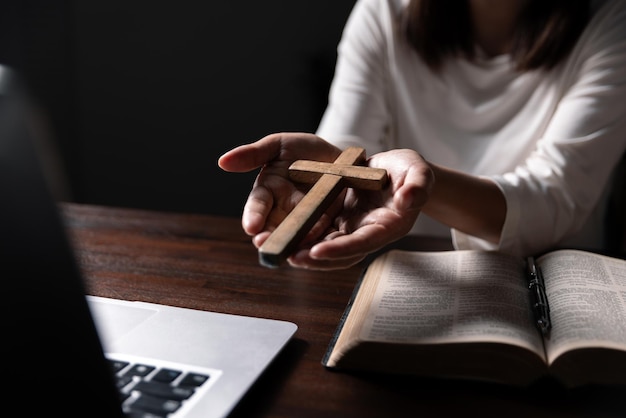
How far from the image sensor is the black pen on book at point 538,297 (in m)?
0.74

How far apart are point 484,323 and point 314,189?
0.26 metres

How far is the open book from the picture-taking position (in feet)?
2.21

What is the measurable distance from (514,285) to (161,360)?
17.4 inches

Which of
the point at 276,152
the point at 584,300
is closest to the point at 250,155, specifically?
the point at 276,152

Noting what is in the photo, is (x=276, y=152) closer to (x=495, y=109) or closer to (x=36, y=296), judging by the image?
(x=36, y=296)

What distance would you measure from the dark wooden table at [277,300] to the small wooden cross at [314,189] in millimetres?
131

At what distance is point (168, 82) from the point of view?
2688mm

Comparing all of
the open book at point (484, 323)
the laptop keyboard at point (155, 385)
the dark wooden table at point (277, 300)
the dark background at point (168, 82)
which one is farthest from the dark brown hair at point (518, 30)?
the laptop keyboard at point (155, 385)

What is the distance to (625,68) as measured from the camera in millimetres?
1355

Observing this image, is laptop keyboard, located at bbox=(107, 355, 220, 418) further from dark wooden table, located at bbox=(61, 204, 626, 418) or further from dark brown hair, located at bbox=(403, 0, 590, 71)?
dark brown hair, located at bbox=(403, 0, 590, 71)

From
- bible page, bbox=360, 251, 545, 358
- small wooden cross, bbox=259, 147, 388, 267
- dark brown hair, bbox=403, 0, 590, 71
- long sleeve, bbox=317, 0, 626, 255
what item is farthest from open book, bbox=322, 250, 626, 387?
dark brown hair, bbox=403, 0, 590, 71

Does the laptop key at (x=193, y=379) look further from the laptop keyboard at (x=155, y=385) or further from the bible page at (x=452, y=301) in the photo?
the bible page at (x=452, y=301)

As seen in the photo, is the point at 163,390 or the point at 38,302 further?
the point at 163,390

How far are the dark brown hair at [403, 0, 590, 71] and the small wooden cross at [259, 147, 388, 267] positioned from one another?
646 mm
